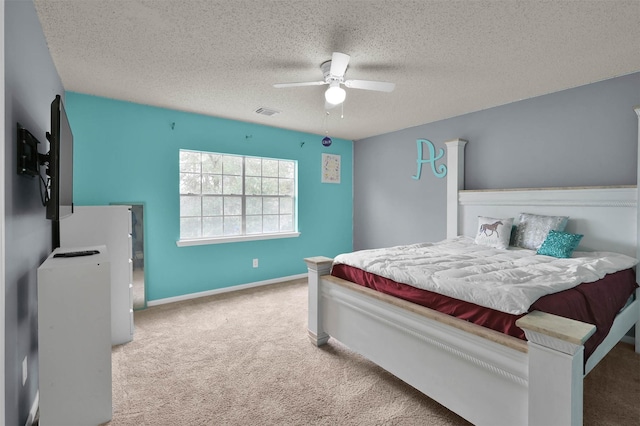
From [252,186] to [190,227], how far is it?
1028 mm

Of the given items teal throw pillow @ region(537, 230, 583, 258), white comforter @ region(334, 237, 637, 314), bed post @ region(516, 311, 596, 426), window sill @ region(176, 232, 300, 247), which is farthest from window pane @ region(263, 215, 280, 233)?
bed post @ region(516, 311, 596, 426)

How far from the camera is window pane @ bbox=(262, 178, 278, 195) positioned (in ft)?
15.4

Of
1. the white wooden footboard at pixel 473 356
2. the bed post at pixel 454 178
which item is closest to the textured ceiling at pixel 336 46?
the bed post at pixel 454 178

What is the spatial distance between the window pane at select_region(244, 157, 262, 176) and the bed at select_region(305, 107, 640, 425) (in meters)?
2.28

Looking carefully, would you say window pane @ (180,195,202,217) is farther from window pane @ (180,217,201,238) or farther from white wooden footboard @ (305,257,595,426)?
white wooden footboard @ (305,257,595,426)

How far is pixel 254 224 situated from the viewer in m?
4.62

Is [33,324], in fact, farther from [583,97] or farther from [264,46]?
[583,97]

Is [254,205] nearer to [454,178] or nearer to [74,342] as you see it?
[454,178]

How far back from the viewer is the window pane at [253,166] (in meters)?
4.52

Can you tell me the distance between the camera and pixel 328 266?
8.92ft

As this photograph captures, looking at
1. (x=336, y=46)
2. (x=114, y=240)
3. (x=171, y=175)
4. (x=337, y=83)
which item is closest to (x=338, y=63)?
(x=336, y=46)

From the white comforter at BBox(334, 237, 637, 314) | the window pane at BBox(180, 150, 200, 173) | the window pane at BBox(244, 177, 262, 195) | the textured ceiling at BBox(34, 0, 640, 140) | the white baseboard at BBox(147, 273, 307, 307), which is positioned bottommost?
the white baseboard at BBox(147, 273, 307, 307)

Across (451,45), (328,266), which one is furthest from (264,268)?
(451,45)

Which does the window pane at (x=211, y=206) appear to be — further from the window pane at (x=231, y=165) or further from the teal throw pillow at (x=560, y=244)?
the teal throw pillow at (x=560, y=244)
